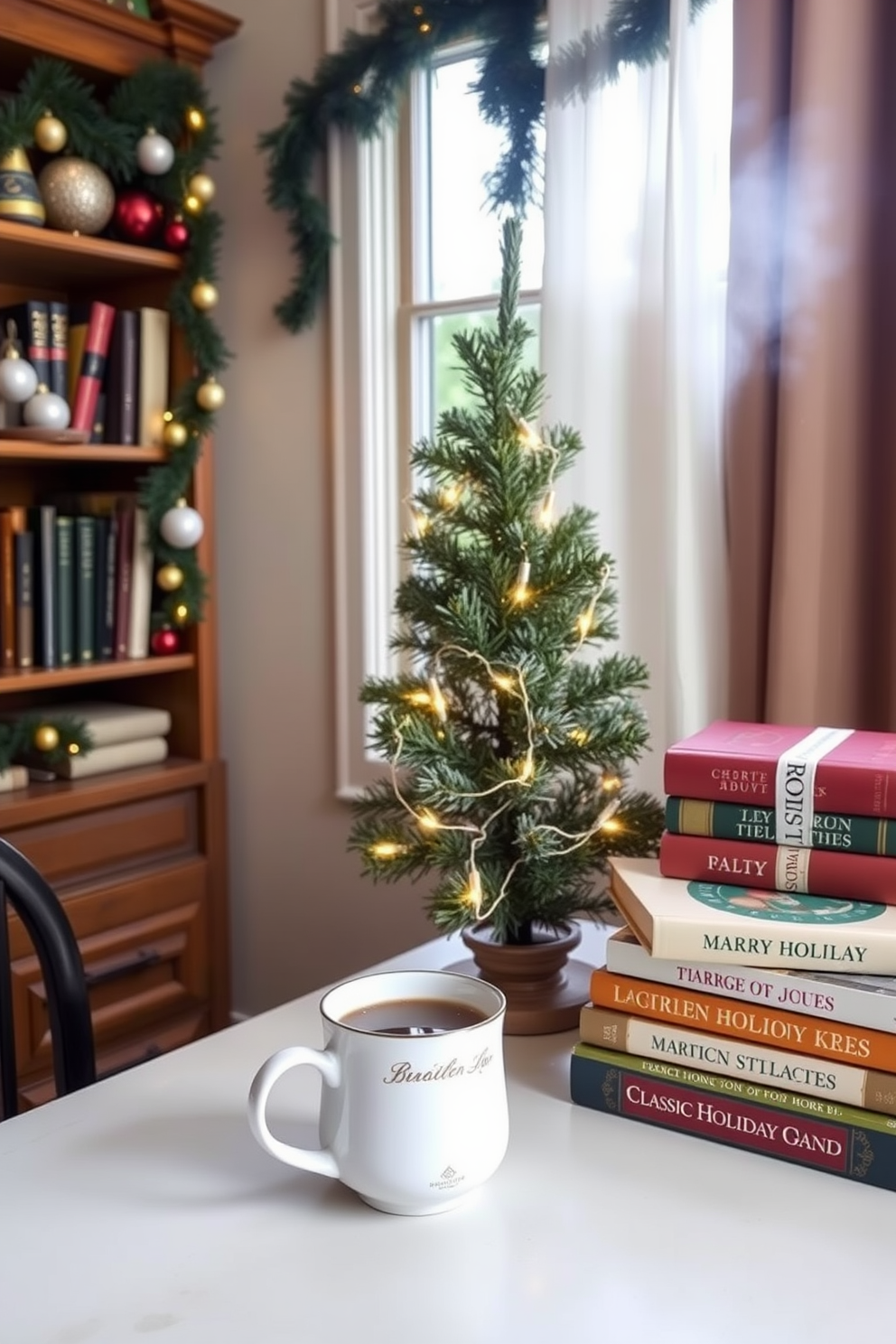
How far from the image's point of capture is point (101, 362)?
2.07m

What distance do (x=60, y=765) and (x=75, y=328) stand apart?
0.72 m

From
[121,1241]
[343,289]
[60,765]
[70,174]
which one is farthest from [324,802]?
[121,1241]

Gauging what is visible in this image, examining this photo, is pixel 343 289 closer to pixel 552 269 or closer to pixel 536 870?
pixel 552 269

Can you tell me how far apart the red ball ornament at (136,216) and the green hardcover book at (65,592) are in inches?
18.9

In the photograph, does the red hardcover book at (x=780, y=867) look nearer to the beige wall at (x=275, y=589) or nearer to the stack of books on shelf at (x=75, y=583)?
the beige wall at (x=275, y=589)

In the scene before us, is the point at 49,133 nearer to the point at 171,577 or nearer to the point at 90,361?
the point at 90,361

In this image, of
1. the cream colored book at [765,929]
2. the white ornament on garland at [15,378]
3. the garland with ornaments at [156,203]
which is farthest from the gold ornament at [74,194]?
the cream colored book at [765,929]

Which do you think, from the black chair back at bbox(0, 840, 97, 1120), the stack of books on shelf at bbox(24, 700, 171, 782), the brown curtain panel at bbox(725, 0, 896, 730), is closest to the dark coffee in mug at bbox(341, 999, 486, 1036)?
the black chair back at bbox(0, 840, 97, 1120)

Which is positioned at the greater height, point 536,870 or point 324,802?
point 536,870

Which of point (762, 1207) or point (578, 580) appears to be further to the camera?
point (578, 580)

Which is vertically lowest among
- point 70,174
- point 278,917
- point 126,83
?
point 278,917

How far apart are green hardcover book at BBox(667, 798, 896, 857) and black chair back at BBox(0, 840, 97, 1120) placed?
0.52 metres

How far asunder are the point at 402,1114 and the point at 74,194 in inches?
65.5

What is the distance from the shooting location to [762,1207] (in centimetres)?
76
